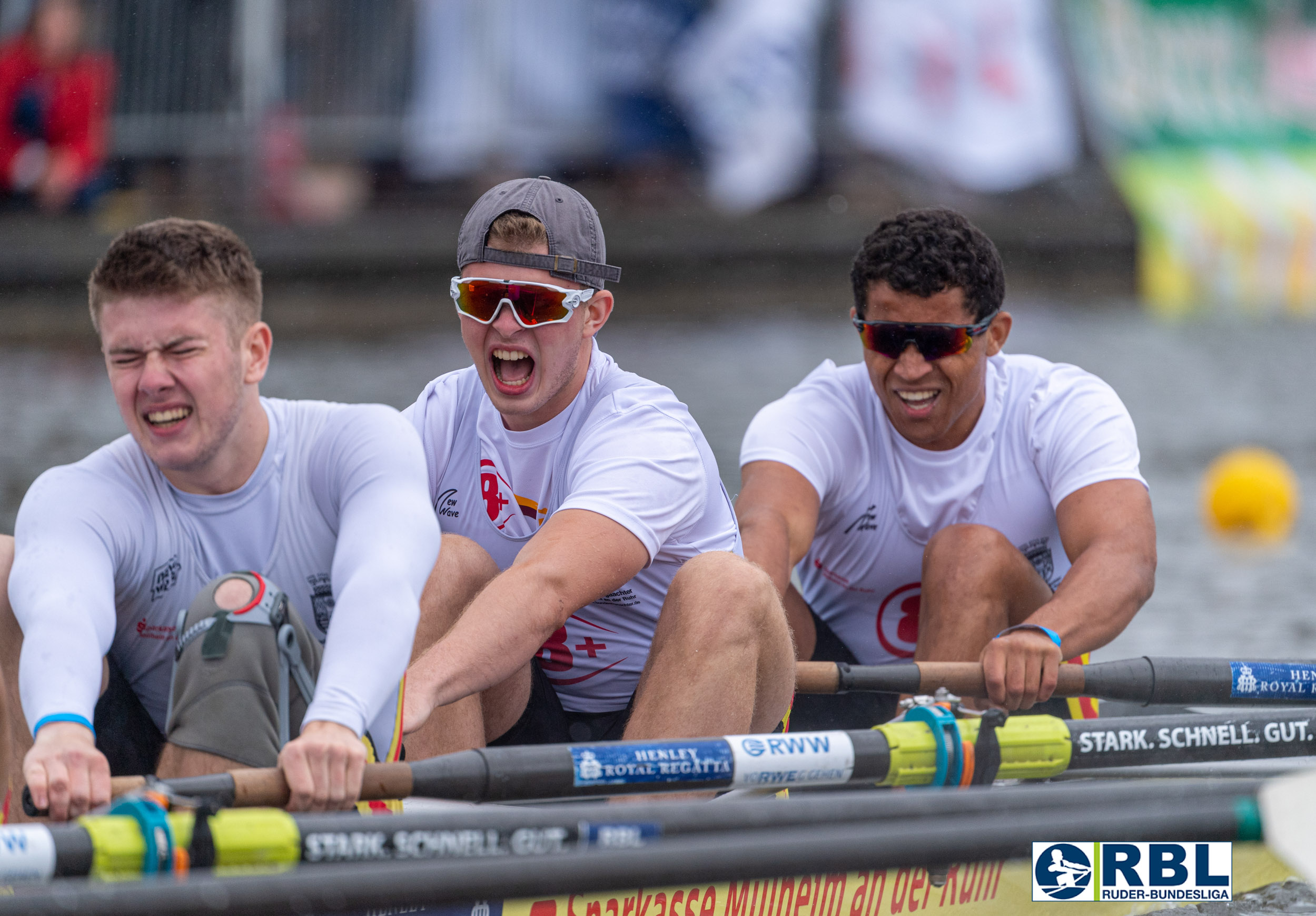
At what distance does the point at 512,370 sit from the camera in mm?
3580

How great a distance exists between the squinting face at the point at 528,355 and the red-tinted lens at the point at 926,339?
92 cm

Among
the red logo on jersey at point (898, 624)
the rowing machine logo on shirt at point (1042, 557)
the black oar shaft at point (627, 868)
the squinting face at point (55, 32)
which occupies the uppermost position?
the squinting face at point (55, 32)

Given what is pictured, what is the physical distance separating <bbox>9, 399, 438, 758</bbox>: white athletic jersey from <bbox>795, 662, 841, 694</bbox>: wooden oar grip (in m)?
1.18

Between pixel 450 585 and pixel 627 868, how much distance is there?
3.84ft

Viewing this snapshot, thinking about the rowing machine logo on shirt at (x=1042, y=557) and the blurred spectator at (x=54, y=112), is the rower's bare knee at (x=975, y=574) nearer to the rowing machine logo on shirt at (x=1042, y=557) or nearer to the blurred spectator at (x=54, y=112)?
the rowing machine logo on shirt at (x=1042, y=557)

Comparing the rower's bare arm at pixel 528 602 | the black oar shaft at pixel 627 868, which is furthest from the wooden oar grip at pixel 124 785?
the rower's bare arm at pixel 528 602

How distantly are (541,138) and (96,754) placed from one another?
13.9m

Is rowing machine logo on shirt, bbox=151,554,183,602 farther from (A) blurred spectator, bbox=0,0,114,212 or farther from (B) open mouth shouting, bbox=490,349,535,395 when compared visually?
(A) blurred spectator, bbox=0,0,114,212

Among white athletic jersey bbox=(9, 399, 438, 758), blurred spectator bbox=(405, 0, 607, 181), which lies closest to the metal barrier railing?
blurred spectator bbox=(405, 0, 607, 181)

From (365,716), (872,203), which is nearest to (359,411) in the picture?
(365,716)

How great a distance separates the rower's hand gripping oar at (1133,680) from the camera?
3.84 m

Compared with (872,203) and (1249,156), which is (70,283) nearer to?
(872,203)

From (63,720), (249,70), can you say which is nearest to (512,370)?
(63,720)

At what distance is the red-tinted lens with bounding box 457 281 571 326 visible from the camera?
3.51 m
